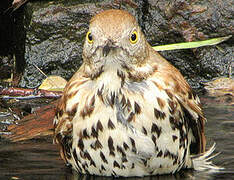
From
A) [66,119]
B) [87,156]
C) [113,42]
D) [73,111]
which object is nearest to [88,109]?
[73,111]

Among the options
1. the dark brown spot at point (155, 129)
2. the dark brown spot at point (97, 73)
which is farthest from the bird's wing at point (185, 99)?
the dark brown spot at point (97, 73)

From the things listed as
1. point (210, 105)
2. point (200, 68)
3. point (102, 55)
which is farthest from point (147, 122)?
point (200, 68)

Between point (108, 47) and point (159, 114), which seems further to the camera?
point (159, 114)

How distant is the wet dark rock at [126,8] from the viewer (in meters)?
8.67

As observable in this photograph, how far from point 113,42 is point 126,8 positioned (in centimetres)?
427

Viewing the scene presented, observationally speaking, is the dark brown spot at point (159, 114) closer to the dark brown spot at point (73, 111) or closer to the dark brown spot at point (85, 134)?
the dark brown spot at point (85, 134)

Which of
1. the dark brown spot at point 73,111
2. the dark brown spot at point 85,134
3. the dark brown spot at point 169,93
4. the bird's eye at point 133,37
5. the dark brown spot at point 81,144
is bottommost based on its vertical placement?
the dark brown spot at point 81,144

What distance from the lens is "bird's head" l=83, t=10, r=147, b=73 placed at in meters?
4.67

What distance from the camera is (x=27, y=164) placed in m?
5.65

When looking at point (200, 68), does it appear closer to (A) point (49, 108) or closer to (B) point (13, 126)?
(A) point (49, 108)

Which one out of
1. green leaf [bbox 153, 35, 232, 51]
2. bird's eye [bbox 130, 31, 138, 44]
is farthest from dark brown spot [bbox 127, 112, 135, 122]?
green leaf [bbox 153, 35, 232, 51]

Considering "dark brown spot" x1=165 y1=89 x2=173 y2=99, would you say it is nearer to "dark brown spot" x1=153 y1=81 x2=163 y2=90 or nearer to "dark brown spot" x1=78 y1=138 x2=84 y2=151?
"dark brown spot" x1=153 y1=81 x2=163 y2=90

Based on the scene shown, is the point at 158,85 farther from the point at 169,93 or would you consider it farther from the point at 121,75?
the point at 121,75

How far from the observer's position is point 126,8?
882 centimetres
